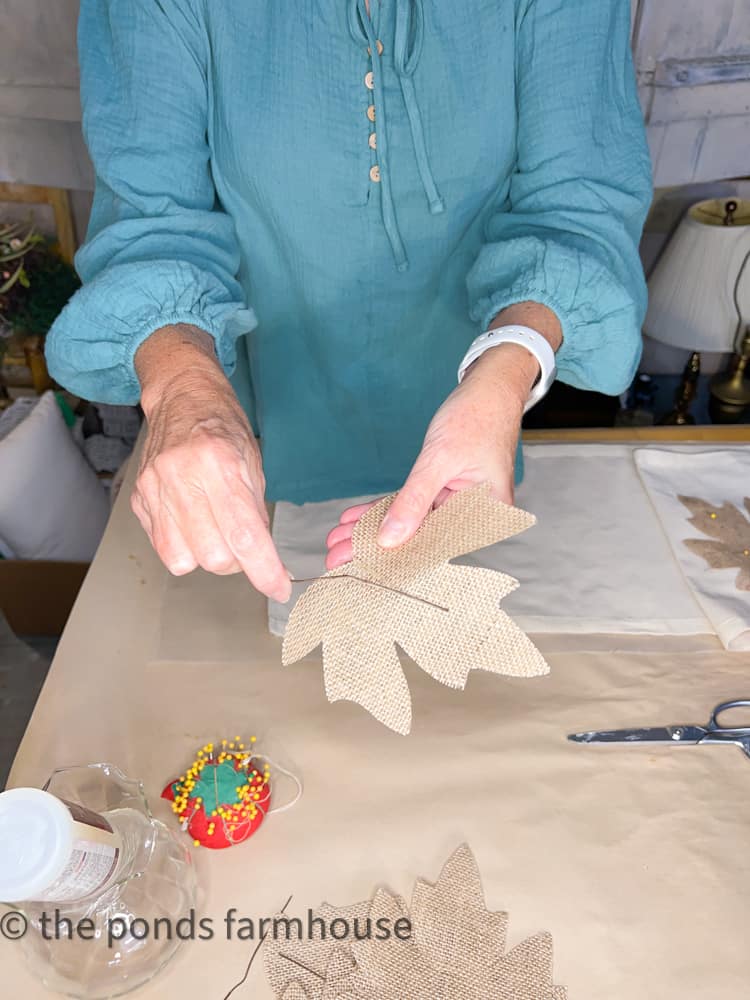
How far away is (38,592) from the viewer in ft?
4.25

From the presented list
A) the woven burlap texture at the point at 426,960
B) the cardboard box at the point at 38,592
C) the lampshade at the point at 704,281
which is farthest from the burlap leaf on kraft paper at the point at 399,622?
the lampshade at the point at 704,281

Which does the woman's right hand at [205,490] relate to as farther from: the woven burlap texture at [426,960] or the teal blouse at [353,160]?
the woven burlap texture at [426,960]

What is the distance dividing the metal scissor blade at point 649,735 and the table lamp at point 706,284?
0.92 meters

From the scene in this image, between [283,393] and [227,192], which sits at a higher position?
[227,192]

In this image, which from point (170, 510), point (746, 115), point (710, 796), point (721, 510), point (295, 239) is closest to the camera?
point (170, 510)

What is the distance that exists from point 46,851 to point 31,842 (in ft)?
0.04

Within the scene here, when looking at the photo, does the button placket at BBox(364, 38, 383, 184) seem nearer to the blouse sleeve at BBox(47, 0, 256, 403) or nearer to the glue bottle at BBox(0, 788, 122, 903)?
the blouse sleeve at BBox(47, 0, 256, 403)

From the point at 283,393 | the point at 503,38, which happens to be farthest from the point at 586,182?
the point at 283,393

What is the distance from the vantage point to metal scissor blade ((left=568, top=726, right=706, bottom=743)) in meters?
0.73

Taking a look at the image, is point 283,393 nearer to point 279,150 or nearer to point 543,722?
point 279,150

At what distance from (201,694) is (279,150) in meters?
0.51

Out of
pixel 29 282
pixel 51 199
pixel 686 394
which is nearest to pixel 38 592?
pixel 29 282

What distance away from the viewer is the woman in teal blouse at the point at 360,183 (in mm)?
679

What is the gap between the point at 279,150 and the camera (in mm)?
752
